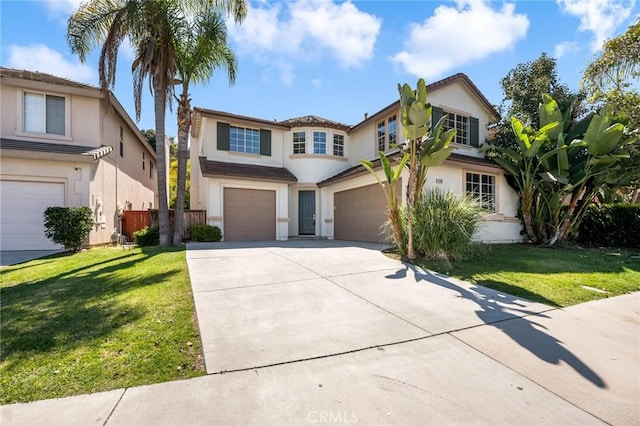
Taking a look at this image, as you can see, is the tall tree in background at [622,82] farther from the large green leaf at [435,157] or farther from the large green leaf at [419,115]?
the large green leaf at [419,115]

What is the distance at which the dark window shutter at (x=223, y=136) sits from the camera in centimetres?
1617

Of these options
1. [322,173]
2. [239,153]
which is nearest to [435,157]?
[322,173]

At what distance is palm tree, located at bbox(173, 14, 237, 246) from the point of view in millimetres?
11586

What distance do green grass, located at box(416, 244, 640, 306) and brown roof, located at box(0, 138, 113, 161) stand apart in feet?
42.5

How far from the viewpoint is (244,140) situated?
1698 centimetres

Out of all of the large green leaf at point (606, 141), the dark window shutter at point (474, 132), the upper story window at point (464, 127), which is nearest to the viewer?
the large green leaf at point (606, 141)

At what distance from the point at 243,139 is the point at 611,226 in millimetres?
17988

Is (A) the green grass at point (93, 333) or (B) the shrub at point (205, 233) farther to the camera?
(B) the shrub at point (205, 233)

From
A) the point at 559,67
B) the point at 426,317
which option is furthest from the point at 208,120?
the point at 559,67

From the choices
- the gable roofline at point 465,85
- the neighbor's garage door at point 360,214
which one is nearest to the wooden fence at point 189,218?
the neighbor's garage door at point 360,214

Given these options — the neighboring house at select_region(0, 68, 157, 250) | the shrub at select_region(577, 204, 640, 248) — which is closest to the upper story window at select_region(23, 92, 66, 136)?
the neighboring house at select_region(0, 68, 157, 250)

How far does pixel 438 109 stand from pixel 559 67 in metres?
6.89

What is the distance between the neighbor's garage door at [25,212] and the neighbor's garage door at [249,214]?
256 inches

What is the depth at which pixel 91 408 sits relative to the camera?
241cm
